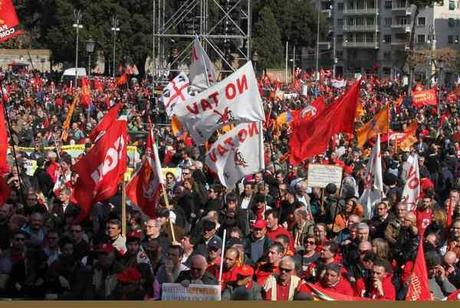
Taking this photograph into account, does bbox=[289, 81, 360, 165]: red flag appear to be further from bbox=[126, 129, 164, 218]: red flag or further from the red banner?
the red banner

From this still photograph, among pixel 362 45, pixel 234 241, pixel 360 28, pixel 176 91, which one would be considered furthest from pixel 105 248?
pixel 360 28

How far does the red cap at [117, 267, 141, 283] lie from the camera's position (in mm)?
7680

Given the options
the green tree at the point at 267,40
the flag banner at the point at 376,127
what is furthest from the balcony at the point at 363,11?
the flag banner at the point at 376,127

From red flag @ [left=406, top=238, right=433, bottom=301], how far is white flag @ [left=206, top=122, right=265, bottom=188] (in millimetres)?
4082

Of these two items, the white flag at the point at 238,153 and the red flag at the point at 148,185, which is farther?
the white flag at the point at 238,153

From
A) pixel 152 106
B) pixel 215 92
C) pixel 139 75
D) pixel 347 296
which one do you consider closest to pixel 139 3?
pixel 139 75

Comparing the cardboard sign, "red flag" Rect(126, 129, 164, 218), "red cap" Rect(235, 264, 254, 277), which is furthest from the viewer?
the cardboard sign

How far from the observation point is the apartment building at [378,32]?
100m

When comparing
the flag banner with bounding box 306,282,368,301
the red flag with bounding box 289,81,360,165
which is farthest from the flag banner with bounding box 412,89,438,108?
the flag banner with bounding box 306,282,368,301

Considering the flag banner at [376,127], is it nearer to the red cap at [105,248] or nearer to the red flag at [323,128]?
the red flag at [323,128]

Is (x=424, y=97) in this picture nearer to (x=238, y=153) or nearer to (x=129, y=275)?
(x=238, y=153)

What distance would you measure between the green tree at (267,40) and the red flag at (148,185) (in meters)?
64.0

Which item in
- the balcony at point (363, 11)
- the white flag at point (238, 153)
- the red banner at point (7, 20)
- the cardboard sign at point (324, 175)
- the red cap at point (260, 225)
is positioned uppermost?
the balcony at point (363, 11)

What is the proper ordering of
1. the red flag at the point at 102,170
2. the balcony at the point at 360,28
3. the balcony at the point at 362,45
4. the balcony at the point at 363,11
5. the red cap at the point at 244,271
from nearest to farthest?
1. the red cap at the point at 244,271
2. the red flag at the point at 102,170
3. the balcony at the point at 362,45
4. the balcony at the point at 360,28
5. the balcony at the point at 363,11
